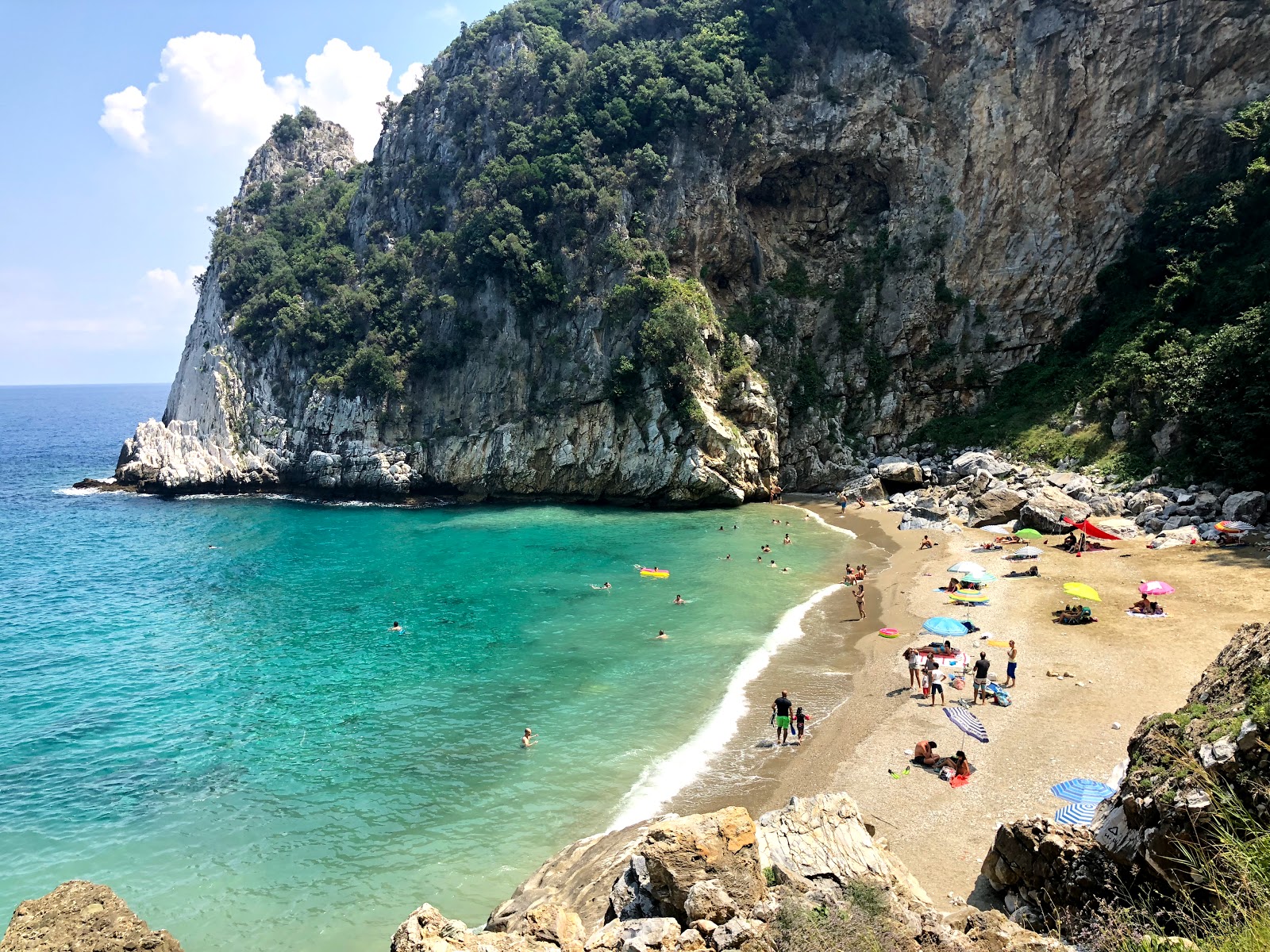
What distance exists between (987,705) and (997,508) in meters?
20.4

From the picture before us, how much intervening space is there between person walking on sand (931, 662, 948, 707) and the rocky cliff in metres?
25.2

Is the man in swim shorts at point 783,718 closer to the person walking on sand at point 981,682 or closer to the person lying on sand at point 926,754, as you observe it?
the person lying on sand at point 926,754

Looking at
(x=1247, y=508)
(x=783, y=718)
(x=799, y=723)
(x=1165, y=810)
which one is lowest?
(x=799, y=723)

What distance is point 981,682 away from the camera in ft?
53.7

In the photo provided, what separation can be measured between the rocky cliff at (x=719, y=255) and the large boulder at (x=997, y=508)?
12.3 meters

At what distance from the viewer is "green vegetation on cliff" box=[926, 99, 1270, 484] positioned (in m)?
26.8

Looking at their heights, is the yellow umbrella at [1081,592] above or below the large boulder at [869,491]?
below

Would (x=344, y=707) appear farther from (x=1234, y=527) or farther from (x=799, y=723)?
(x=1234, y=527)

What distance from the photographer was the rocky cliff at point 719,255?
140 feet

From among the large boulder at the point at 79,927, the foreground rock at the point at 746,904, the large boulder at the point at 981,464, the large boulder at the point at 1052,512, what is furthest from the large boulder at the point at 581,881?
the large boulder at the point at 981,464

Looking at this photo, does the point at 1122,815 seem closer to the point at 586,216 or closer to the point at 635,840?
the point at 635,840

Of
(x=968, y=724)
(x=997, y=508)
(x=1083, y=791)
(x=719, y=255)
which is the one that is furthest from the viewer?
(x=719, y=255)

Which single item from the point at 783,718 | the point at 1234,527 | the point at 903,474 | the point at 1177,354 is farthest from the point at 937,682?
the point at 903,474

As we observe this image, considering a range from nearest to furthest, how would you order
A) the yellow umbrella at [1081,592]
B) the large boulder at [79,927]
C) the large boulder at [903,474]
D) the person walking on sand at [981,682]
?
the large boulder at [79,927] → the person walking on sand at [981,682] → the yellow umbrella at [1081,592] → the large boulder at [903,474]
